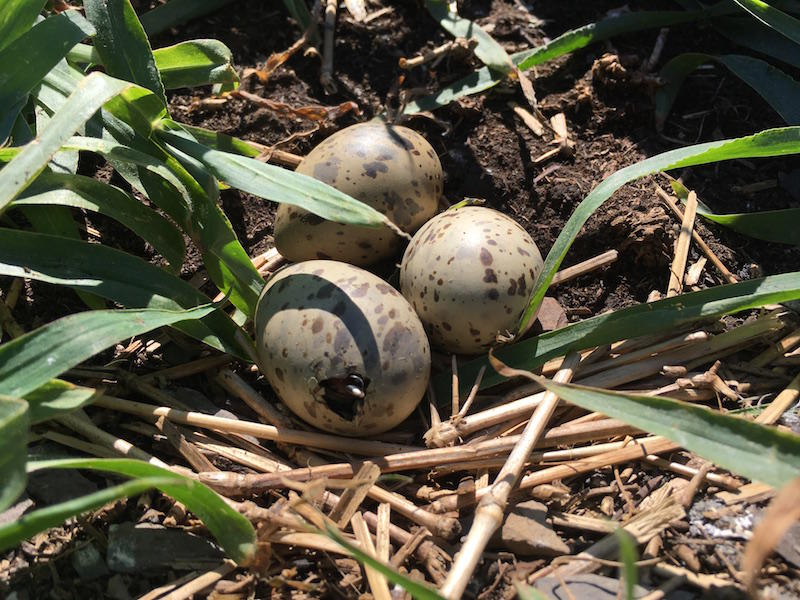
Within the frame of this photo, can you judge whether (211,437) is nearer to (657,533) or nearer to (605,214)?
(657,533)

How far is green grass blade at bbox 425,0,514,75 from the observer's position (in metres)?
2.32

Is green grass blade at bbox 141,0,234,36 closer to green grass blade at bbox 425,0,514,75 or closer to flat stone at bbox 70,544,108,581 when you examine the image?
green grass blade at bbox 425,0,514,75

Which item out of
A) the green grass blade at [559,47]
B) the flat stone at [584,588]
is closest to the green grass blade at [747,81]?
the green grass blade at [559,47]

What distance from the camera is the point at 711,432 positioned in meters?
1.42

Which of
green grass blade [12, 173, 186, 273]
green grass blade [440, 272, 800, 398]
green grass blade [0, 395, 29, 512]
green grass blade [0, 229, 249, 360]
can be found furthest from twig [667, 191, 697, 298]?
green grass blade [0, 395, 29, 512]

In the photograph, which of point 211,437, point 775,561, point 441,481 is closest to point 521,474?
point 441,481

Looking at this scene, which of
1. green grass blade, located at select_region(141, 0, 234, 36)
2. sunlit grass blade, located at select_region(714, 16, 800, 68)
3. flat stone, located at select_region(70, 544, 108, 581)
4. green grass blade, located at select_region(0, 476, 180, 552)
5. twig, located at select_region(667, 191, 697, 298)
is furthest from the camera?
green grass blade, located at select_region(141, 0, 234, 36)

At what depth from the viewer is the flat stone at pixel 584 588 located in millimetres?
1444

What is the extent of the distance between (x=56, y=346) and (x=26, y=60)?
0.72m

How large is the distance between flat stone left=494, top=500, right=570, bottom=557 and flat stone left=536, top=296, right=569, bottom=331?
21.6 inches

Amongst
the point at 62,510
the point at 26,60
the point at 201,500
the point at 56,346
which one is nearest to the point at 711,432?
the point at 201,500

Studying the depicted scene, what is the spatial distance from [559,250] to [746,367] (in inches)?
20.9

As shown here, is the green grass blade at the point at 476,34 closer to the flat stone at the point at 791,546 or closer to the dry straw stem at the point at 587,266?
the dry straw stem at the point at 587,266

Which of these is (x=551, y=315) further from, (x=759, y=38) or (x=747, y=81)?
(x=759, y=38)
